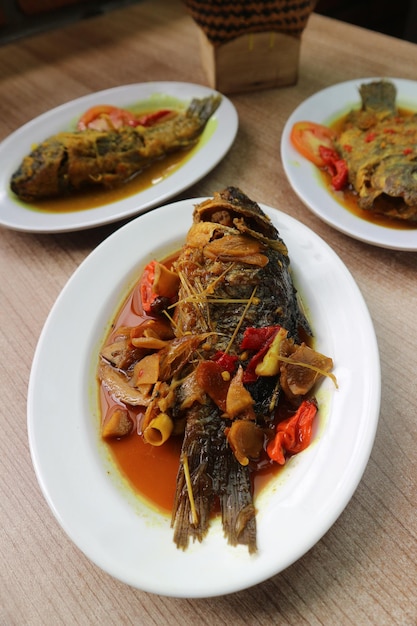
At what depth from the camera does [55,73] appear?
3.67 meters

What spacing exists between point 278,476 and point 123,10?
169 inches

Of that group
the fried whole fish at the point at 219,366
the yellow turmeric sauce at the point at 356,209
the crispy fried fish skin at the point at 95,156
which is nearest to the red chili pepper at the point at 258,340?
the fried whole fish at the point at 219,366

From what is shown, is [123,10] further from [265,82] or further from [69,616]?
[69,616]

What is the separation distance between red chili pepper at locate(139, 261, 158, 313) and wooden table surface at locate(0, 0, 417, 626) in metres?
0.51

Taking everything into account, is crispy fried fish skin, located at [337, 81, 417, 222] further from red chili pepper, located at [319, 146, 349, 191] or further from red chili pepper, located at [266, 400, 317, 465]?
red chili pepper, located at [266, 400, 317, 465]

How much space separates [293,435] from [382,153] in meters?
1.52

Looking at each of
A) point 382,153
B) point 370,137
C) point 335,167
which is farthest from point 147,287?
point 370,137

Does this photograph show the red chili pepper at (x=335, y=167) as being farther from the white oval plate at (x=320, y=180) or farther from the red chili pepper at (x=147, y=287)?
the red chili pepper at (x=147, y=287)

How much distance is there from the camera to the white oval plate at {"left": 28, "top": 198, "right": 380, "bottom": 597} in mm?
1258

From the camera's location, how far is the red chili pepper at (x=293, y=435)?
4.89ft

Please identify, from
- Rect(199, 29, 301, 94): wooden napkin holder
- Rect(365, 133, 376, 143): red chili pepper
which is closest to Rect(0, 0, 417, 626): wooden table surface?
Rect(199, 29, 301, 94): wooden napkin holder

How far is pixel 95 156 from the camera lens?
2643 mm

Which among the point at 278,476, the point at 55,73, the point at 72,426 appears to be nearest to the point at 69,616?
the point at 72,426

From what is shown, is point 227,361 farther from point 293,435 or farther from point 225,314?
point 293,435
